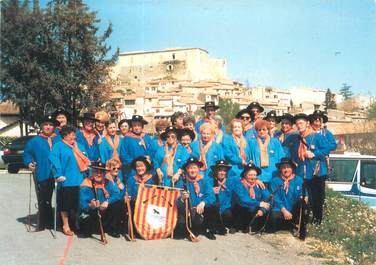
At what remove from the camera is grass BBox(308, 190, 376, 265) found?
21.3 feet

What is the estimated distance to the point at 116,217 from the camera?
7.33m

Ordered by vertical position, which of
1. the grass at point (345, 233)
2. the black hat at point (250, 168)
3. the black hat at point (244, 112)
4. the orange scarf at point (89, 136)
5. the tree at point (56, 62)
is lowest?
the grass at point (345, 233)

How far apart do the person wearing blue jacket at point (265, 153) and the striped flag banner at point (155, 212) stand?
157 cm

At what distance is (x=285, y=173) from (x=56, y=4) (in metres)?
22.0

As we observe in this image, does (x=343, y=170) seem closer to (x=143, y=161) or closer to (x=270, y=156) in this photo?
(x=270, y=156)

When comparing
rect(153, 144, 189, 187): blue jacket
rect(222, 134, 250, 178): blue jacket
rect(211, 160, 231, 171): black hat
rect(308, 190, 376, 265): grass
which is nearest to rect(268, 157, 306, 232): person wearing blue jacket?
rect(308, 190, 376, 265): grass

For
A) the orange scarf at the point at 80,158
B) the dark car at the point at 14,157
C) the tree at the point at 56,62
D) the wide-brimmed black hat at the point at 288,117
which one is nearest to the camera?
the orange scarf at the point at 80,158

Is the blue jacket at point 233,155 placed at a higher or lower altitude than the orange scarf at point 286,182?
higher

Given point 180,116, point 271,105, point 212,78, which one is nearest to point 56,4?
point 180,116

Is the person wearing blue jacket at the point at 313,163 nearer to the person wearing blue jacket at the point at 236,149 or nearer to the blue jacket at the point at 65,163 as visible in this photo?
the person wearing blue jacket at the point at 236,149

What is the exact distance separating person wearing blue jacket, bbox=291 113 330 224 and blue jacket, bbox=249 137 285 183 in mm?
322

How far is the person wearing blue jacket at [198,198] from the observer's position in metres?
7.29

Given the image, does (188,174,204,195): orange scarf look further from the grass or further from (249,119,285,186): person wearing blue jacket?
the grass

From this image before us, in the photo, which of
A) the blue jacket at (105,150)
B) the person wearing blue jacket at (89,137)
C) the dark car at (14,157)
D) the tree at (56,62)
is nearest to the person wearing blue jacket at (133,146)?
the blue jacket at (105,150)
